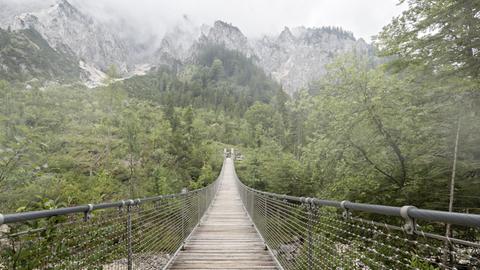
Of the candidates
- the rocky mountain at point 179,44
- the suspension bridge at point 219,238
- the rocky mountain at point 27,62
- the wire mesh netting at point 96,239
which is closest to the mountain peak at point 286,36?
the rocky mountain at point 179,44

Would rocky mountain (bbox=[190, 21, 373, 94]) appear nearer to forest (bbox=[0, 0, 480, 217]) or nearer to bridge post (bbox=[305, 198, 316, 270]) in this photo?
forest (bbox=[0, 0, 480, 217])

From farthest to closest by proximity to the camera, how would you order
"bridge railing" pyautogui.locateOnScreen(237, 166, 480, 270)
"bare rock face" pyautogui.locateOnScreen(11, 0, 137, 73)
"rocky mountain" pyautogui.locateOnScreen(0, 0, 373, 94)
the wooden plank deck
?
1. "rocky mountain" pyautogui.locateOnScreen(0, 0, 373, 94)
2. "bare rock face" pyautogui.locateOnScreen(11, 0, 137, 73)
3. the wooden plank deck
4. "bridge railing" pyautogui.locateOnScreen(237, 166, 480, 270)

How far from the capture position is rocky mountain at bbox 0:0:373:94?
14038cm

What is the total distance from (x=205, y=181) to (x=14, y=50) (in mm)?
81251

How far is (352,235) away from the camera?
416 cm

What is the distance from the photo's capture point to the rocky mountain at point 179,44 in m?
140

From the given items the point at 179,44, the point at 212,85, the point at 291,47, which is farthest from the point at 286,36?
the point at 212,85

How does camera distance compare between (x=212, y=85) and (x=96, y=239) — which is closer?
(x=96, y=239)

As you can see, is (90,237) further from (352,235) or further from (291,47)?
(291,47)

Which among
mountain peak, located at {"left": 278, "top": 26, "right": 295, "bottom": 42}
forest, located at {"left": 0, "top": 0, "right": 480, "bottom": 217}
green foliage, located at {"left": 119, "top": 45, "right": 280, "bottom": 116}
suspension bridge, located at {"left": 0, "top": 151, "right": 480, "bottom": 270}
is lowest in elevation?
suspension bridge, located at {"left": 0, "top": 151, "right": 480, "bottom": 270}

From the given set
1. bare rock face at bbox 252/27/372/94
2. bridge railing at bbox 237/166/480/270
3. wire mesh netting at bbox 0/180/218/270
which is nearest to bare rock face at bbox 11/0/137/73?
bare rock face at bbox 252/27/372/94

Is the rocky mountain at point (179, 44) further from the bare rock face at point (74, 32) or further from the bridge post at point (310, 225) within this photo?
the bridge post at point (310, 225)

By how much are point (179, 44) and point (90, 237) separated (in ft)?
635

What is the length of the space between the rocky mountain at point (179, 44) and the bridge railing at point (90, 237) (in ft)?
414
